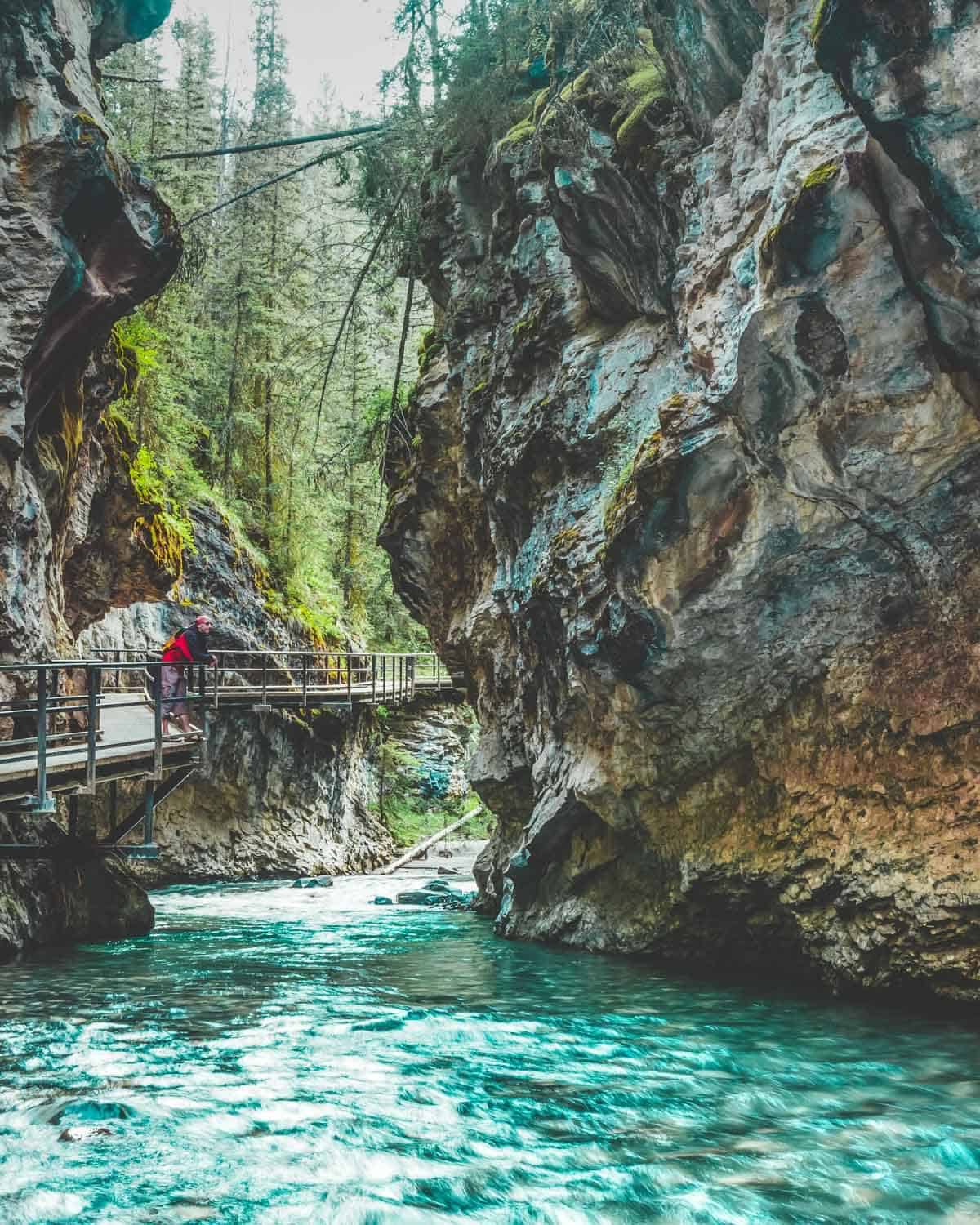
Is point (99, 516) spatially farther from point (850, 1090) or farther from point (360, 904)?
point (850, 1090)

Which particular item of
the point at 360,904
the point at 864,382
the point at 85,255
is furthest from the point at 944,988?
the point at 85,255

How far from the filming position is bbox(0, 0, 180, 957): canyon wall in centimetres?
1192

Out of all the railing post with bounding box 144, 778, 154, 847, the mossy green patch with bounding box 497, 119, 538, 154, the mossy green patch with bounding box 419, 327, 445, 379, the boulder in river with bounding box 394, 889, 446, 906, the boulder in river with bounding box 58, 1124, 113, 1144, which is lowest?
the boulder in river with bounding box 394, 889, 446, 906

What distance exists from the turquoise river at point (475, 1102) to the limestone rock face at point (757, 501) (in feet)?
4.00

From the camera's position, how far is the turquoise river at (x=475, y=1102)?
4438 millimetres

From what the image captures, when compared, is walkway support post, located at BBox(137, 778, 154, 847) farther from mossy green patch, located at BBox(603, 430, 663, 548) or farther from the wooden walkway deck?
mossy green patch, located at BBox(603, 430, 663, 548)

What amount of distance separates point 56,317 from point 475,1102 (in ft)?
36.7

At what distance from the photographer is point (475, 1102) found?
5816 millimetres

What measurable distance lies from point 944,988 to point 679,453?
4.94 metres

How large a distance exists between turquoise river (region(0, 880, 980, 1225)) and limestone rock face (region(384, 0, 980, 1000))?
4.00ft

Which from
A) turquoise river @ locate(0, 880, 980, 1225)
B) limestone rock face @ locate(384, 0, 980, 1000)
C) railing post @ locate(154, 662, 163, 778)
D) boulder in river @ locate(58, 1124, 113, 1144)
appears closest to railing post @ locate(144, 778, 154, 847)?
railing post @ locate(154, 662, 163, 778)

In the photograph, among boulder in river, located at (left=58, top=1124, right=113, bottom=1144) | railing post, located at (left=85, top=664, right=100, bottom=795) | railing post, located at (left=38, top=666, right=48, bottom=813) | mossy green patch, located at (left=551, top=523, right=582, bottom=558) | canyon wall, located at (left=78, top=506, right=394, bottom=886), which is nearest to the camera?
boulder in river, located at (left=58, top=1124, right=113, bottom=1144)

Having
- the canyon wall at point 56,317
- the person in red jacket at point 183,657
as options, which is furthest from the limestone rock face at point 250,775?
the canyon wall at point 56,317

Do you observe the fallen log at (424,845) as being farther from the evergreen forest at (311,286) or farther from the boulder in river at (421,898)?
the evergreen forest at (311,286)
